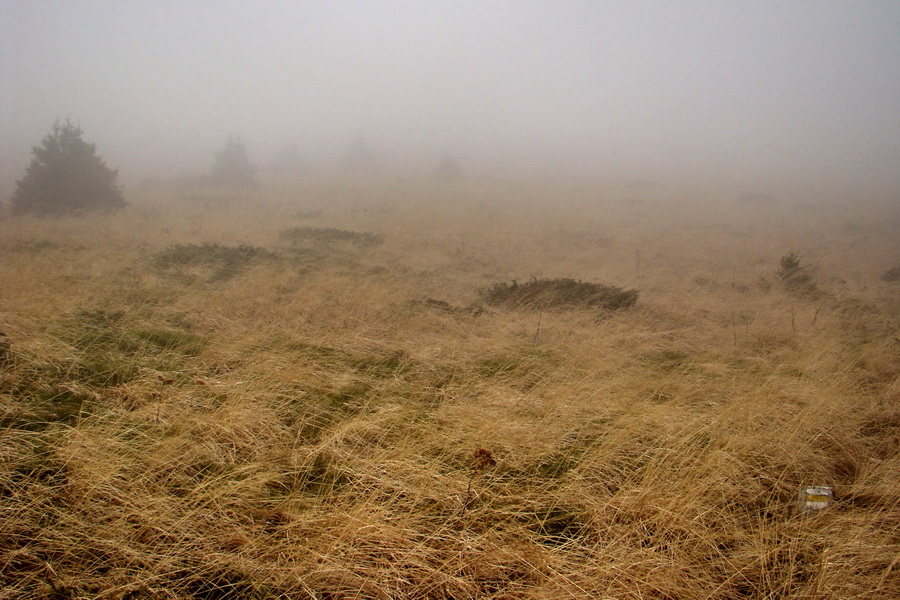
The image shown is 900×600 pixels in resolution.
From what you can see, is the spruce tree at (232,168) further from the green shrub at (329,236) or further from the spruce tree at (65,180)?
the green shrub at (329,236)

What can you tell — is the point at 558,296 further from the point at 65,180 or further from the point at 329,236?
the point at 65,180

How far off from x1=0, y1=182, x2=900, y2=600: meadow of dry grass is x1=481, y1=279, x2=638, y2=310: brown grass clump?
46 centimetres

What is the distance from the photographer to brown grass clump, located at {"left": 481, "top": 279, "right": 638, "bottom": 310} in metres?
8.00

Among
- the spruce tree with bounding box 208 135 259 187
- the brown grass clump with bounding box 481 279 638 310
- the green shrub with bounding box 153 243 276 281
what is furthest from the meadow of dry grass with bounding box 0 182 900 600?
the spruce tree with bounding box 208 135 259 187

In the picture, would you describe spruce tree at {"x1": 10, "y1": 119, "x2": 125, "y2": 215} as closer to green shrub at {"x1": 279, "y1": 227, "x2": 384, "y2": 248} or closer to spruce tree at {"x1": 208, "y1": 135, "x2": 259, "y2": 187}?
spruce tree at {"x1": 208, "y1": 135, "x2": 259, "y2": 187}

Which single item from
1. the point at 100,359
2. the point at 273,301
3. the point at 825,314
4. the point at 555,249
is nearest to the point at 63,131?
the point at 273,301

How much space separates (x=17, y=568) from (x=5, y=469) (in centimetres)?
81

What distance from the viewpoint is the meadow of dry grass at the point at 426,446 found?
1838 mm

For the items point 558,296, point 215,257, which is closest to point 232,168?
point 215,257

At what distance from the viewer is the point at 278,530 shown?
6.56 feet

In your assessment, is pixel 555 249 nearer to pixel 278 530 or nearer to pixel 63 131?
pixel 278 530

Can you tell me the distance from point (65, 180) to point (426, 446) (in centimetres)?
2081

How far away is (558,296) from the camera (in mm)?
8328

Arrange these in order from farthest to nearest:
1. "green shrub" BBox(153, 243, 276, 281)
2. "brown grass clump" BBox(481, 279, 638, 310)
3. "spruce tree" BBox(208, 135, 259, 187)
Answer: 1. "spruce tree" BBox(208, 135, 259, 187)
2. "green shrub" BBox(153, 243, 276, 281)
3. "brown grass clump" BBox(481, 279, 638, 310)
